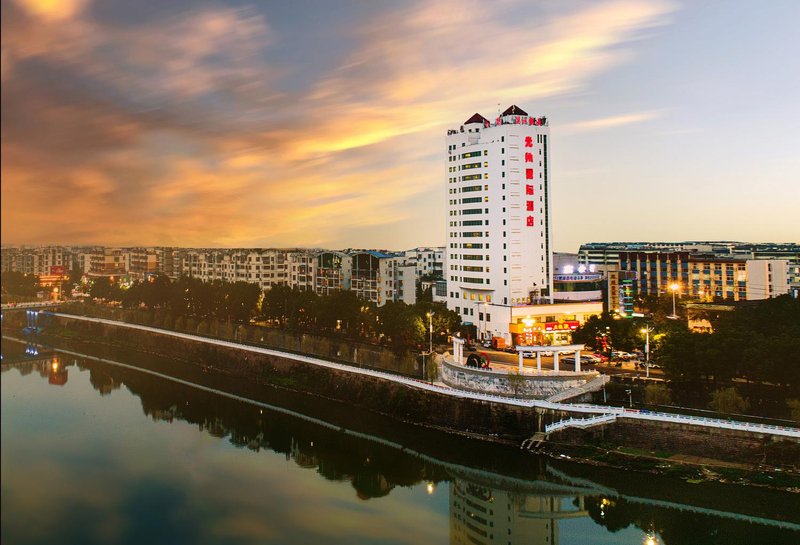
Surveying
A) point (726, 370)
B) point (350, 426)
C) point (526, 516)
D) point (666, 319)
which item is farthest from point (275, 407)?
point (666, 319)

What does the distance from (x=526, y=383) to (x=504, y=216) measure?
7.65 metres

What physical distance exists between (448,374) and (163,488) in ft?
21.7

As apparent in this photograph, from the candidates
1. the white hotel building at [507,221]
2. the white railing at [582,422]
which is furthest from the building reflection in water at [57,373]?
the white railing at [582,422]

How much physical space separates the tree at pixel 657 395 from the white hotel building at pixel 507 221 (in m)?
6.57

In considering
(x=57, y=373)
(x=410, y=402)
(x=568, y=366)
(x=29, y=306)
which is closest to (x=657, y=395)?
(x=568, y=366)

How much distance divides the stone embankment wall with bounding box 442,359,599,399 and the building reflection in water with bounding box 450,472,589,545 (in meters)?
2.90

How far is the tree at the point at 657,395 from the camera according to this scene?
474 inches

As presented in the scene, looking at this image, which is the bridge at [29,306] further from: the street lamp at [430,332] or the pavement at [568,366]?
the pavement at [568,366]

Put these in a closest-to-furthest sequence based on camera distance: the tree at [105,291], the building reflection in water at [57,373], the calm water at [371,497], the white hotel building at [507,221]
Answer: the calm water at [371,497]
the building reflection in water at [57,373]
the white hotel building at [507,221]
the tree at [105,291]

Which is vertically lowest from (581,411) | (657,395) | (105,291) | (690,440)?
(690,440)

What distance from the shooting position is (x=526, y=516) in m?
9.60

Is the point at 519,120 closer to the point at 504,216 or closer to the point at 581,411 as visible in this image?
the point at 504,216

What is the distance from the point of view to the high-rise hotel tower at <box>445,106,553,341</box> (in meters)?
19.3

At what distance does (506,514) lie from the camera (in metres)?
9.80
